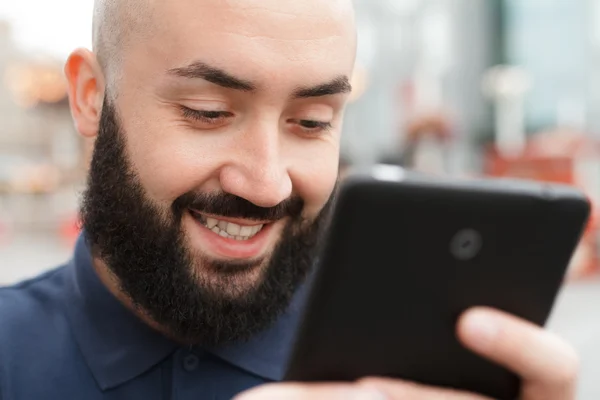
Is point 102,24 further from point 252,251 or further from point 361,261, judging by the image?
point 361,261

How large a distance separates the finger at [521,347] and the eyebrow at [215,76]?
0.43 m

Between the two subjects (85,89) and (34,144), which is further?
(34,144)

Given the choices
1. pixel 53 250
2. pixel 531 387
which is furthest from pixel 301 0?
pixel 53 250

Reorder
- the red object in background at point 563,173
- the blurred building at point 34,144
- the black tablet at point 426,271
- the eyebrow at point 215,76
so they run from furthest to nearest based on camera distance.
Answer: the blurred building at point 34,144 → the red object in background at point 563,173 → the eyebrow at point 215,76 → the black tablet at point 426,271

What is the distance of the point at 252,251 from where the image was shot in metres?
0.94

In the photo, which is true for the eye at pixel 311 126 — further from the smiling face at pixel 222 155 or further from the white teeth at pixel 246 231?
the white teeth at pixel 246 231

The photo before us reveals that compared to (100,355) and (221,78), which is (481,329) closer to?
(221,78)

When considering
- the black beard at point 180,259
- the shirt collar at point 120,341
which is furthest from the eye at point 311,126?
the shirt collar at point 120,341

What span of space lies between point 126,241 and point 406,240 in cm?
55

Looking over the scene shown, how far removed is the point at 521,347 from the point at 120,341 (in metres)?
0.61

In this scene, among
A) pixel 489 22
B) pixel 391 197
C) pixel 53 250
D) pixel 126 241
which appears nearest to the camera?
pixel 391 197

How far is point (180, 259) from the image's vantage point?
3.02 feet

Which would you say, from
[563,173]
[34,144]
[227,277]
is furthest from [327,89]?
[34,144]

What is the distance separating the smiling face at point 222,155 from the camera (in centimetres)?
86
